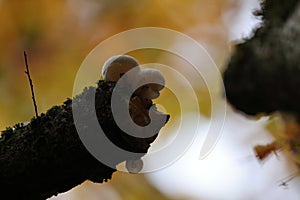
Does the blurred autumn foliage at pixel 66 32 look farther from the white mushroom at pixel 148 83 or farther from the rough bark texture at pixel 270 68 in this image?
the rough bark texture at pixel 270 68

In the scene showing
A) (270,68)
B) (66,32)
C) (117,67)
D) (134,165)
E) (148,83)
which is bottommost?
(270,68)

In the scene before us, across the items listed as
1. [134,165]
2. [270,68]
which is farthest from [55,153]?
[270,68]

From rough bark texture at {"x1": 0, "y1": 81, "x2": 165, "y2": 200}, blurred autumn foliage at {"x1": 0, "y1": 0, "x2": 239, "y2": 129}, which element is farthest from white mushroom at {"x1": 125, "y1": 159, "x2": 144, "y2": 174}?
blurred autumn foliage at {"x1": 0, "y1": 0, "x2": 239, "y2": 129}

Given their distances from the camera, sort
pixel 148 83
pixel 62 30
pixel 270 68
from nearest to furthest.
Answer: pixel 270 68 → pixel 148 83 → pixel 62 30

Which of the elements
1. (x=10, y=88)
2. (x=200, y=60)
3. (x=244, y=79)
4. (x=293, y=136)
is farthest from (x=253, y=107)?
(x=10, y=88)

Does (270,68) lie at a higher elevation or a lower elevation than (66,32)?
lower

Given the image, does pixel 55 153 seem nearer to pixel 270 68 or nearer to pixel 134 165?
pixel 134 165
